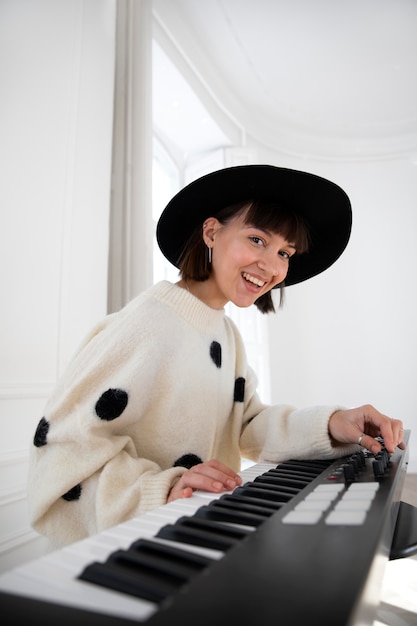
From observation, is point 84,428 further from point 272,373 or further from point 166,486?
point 272,373

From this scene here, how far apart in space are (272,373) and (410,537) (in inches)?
128

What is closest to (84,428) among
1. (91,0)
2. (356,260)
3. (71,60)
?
(71,60)

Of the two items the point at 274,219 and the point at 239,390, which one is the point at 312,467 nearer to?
the point at 239,390

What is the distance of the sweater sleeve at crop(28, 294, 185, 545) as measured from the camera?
0.63 meters

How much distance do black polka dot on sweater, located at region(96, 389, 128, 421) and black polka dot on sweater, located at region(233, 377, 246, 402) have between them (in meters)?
0.41

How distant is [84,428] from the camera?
2.25 feet

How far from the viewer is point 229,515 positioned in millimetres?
376

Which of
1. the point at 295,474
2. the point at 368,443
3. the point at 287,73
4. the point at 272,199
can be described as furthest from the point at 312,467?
the point at 287,73

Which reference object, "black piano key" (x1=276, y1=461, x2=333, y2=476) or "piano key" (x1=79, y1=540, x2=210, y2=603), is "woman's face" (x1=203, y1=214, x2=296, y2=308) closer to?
"black piano key" (x1=276, y1=461, x2=333, y2=476)

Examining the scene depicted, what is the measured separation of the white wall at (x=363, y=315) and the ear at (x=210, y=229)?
302 cm

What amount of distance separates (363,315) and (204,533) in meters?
4.18

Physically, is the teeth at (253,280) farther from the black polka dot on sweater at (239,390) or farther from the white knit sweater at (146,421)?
the black polka dot on sweater at (239,390)

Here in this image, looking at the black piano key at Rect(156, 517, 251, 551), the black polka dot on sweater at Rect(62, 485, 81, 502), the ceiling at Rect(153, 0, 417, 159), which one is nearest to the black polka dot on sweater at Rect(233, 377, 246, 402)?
the black polka dot on sweater at Rect(62, 485, 81, 502)

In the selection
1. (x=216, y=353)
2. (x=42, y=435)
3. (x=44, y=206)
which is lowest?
(x=42, y=435)
